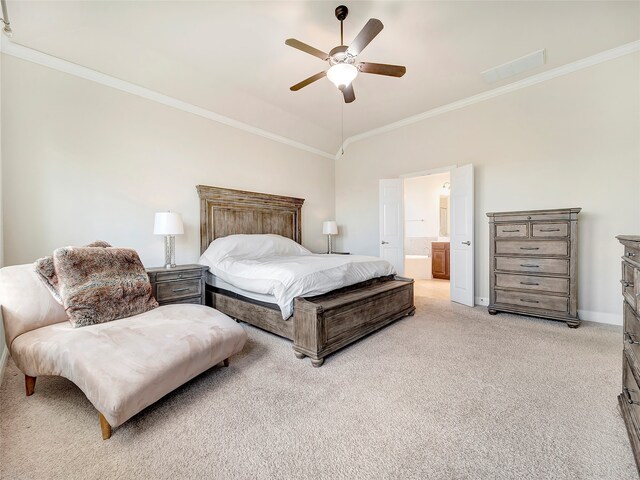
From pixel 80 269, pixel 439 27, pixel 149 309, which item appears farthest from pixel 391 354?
pixel 439 27

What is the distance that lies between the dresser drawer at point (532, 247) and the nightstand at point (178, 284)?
3.80 metres

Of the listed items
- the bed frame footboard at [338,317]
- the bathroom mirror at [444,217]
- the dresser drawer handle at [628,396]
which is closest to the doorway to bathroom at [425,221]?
the bathroom mirror at [444,217]

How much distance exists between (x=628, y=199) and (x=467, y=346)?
102 inches

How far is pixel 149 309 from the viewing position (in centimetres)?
220

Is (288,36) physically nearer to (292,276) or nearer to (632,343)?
(292,276)

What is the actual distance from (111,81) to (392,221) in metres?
4.43

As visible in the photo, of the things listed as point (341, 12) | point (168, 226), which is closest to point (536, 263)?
point (341, 12)

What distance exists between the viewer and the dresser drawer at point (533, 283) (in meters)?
3.04

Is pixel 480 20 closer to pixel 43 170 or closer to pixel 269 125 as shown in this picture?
pixel 269 125

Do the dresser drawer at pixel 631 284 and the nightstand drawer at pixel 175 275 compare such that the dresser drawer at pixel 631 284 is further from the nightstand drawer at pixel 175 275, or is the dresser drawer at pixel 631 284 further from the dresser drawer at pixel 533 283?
the nightstand drawer at pixel 175 275

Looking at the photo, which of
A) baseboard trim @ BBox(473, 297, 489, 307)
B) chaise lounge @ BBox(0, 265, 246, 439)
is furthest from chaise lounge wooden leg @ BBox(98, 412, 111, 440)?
baseboard trim @ BBox(473, 297, 489, 307)

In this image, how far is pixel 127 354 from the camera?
1491mm

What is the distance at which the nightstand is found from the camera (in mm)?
2894

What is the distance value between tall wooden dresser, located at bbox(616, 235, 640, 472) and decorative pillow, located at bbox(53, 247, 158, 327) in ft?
10.0
